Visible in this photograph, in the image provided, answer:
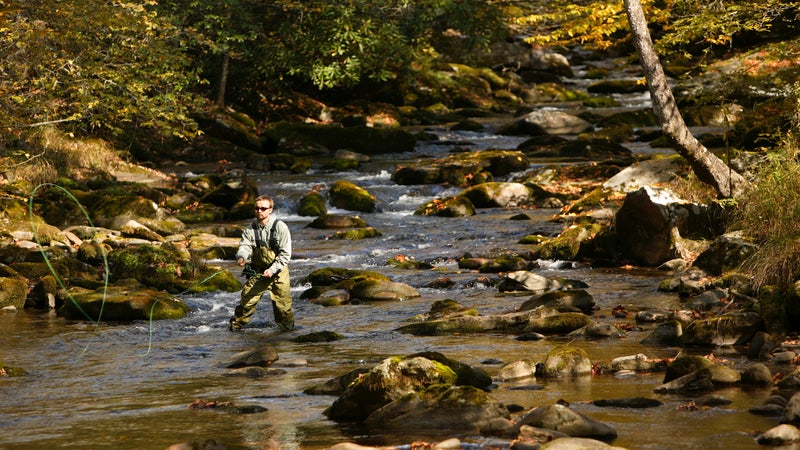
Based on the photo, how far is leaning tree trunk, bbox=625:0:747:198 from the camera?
1437cm

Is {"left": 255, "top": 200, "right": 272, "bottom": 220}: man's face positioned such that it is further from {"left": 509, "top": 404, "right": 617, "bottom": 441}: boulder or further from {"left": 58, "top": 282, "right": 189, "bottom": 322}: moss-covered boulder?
{"left": 509, "top": 404, "right": 617, "bottom": 441}: boulder

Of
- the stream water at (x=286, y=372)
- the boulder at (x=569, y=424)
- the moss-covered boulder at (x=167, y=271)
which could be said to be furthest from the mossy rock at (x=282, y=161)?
the boulder at (x=569, y=424)

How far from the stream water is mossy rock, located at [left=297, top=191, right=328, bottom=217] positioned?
5.08 meters

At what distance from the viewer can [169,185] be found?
83.5 ft

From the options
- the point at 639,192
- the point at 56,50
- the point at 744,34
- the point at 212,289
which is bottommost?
the point at 212,289

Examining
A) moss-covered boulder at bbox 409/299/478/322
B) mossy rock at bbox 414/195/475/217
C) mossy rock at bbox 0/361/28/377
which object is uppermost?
mossy rock at bbox 414/195/475/217

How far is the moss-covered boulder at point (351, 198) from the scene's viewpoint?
23406 mm

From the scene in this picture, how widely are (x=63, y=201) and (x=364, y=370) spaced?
13.6m

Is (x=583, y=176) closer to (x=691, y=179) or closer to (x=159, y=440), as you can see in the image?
(x=691, y=179)

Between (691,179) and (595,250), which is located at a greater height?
(691,179)

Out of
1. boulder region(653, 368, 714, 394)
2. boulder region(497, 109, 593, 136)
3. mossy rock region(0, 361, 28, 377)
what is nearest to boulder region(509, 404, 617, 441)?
boulder region(653, 368, 714, 394)

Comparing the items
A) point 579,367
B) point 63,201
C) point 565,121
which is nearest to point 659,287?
point 579,367

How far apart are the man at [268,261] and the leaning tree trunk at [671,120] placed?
19.2ft

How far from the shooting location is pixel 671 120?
1464 cm
